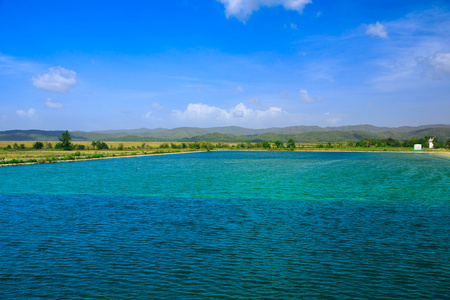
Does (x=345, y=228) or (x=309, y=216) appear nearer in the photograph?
(x=345, y=228)

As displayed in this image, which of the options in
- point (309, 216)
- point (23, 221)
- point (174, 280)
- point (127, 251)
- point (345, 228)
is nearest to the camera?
point (174, 280)

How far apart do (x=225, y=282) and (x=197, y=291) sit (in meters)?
0.86

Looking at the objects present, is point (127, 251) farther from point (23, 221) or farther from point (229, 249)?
point (23, 221)

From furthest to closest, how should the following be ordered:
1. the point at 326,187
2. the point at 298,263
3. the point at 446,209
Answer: the point at 326,187 < the point at 446,209 < the point at 298,263

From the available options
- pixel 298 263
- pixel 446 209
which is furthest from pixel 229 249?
pixel 446 209

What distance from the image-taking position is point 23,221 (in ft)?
51.5

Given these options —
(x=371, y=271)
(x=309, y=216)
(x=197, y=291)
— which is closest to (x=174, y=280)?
(x=197, y=291)

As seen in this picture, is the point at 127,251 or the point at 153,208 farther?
the point at 153,208

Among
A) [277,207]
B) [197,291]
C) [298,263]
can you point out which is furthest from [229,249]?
[277,207]

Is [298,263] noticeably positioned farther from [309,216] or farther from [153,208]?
[153,208]

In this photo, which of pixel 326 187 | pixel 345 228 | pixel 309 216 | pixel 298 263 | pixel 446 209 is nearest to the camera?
pixel 298 263

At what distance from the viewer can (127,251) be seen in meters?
11.5

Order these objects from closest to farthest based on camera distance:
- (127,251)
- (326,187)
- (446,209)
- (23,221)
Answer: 1. (127,251)
2. (23,221)
3. (446,209)
4. (326,187)

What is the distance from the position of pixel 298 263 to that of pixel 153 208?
1060 cm
